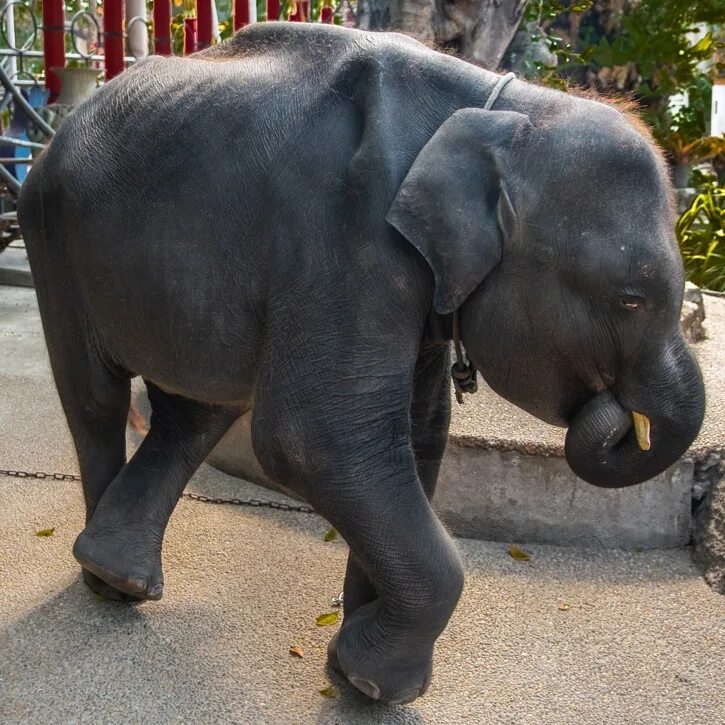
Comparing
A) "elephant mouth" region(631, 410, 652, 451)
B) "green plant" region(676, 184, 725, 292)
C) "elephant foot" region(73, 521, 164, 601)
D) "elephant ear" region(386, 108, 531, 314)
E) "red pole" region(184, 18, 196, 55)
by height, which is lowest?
"green plant" region(676, 184, 725, 292)

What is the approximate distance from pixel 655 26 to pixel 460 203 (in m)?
10.4

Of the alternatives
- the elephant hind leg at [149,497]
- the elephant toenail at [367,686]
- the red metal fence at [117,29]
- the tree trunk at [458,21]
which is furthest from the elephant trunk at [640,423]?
the red metal fence at [117,29]

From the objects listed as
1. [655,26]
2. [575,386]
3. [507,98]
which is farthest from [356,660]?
[655,26]

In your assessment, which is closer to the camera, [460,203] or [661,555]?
[460,203]

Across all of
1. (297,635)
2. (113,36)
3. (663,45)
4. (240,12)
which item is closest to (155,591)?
(297,635)

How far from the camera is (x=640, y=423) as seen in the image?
2.10 m

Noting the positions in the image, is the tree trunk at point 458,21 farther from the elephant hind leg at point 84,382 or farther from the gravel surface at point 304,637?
the elephant hind leg at point 84,382

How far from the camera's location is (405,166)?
2.04 meters

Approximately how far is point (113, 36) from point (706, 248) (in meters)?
4.08

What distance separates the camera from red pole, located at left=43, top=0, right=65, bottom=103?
18.0 feet

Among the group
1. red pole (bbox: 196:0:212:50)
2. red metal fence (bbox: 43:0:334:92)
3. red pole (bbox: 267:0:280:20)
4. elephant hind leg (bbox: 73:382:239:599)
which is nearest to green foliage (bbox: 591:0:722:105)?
red pole (bbox: 267:0:280:20)

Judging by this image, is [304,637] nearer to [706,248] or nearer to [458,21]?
[458,21]

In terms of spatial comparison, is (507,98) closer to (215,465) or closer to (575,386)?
(575,386)

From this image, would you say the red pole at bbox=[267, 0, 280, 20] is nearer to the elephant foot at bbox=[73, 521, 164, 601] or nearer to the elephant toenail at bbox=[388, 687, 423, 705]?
the elephant foot at bbox=[73, 521, 164, 601]
